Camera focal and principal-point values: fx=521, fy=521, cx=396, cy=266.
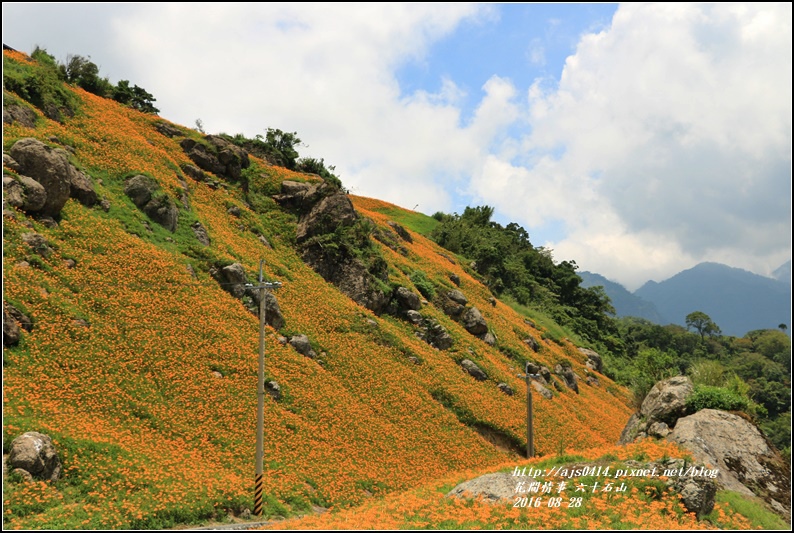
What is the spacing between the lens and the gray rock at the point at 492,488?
1647 centimetres

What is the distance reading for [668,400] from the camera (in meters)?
25.5

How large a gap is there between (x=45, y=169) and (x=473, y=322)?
130 ft

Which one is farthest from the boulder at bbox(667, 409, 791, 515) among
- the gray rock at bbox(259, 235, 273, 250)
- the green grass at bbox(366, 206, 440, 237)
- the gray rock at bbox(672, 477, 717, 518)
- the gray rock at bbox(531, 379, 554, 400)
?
the green grass at bbox(366, 206, 440, 237)

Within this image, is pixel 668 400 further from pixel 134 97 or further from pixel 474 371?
pixel 134 97

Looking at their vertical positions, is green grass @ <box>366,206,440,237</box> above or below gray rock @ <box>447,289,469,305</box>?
above

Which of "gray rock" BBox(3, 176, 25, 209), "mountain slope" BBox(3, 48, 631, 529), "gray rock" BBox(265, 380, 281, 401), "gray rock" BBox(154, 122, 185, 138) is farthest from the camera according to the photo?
"gray rock" BBox(154, 122, 185, 138)

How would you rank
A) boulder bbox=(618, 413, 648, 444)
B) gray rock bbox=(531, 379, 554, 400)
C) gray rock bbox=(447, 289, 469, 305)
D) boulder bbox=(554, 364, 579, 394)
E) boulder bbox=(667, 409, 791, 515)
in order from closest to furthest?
boulder bbox=(667, 409, 791, 515)
boulder bbox=(618, 413, 648, 444)
gray rock bbox=(531, 379, 554, 400)
gray rock bbox=(447, 289, 469, 305)
boulder bbox=(554, 364, 579, 394)

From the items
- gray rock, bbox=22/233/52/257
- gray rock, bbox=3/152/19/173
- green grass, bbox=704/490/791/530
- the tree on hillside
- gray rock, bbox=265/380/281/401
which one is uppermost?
the tree on hillside

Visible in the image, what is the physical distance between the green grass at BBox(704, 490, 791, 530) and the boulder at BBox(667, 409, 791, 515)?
1200 mm

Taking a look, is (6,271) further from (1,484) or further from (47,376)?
(1,484)

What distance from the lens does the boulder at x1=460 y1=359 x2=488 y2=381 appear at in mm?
46281

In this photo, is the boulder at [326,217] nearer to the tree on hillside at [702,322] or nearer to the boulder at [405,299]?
the boulder at [405,299]

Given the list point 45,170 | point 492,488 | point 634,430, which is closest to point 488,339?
point 634,430

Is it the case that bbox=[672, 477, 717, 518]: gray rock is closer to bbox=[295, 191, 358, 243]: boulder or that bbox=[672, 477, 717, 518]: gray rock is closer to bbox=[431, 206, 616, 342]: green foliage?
bbox=[295, 191, 358, 243]: boulder
